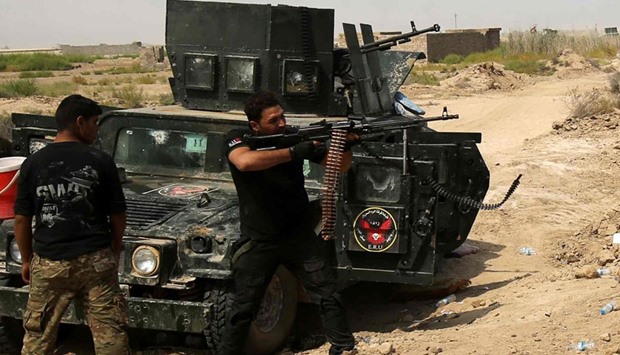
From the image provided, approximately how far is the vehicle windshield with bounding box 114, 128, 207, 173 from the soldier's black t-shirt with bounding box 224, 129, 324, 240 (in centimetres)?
189

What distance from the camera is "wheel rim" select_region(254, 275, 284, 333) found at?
613 centimetres

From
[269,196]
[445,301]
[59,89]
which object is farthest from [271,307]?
[59,89]

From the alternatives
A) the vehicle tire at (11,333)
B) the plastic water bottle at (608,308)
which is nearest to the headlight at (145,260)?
the vehicle tire at (11,333)

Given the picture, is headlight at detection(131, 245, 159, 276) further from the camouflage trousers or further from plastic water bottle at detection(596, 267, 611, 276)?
plastic water bottle at detection(596, 267, 611, 276)

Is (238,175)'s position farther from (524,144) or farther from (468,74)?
(468,74)

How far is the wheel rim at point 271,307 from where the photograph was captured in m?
6.13

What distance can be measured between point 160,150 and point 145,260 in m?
1.70

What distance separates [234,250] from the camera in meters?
5.48

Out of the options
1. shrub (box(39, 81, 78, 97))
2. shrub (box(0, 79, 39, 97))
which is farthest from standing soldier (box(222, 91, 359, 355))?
shrub (box(39, 81, 78, 97))

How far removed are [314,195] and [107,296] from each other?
7.25ft

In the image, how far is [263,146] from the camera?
5.30 metres

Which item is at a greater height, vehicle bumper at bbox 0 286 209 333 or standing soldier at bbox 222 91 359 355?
standing soldier at bbox 222 91 359 355

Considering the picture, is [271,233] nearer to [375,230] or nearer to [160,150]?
[375,230]

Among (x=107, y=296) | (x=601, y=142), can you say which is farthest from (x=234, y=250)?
(x=601, y=142)
